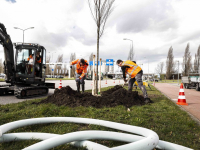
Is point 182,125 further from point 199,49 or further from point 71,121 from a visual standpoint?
point 199,49

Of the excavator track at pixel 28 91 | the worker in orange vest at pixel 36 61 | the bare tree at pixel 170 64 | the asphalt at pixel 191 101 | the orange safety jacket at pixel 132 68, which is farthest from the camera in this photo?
the bare tree at pixel 170 64

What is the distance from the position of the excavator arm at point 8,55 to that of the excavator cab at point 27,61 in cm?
27

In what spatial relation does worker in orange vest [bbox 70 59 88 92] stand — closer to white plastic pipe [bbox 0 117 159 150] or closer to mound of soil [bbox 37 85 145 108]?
mound of soil [bbox 37 85 145 108]

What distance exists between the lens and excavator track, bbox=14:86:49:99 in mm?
7085

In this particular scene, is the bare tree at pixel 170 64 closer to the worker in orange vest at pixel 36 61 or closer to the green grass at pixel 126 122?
the worker in orange vest at pixel 36 61

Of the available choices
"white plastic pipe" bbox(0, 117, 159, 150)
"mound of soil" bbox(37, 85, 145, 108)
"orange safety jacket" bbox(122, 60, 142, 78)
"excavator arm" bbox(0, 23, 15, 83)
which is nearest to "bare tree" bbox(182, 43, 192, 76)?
"orange safety jacket" bbox(122, 60, 142, 78)

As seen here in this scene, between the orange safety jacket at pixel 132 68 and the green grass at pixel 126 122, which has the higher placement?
the orange safety jacket at pixel 132 68

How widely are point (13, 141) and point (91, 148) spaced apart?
124 centimetres

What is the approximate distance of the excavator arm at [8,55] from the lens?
23.7 ft

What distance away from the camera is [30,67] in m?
7.92

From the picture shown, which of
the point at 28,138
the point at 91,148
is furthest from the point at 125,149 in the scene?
the point at 28,138

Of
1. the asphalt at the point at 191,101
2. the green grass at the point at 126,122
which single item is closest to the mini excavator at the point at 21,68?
the green grass at the point at 126,122

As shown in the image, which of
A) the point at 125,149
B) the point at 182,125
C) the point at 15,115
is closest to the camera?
the point at 125,149

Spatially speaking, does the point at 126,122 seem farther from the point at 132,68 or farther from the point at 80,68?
the point at 80,68
